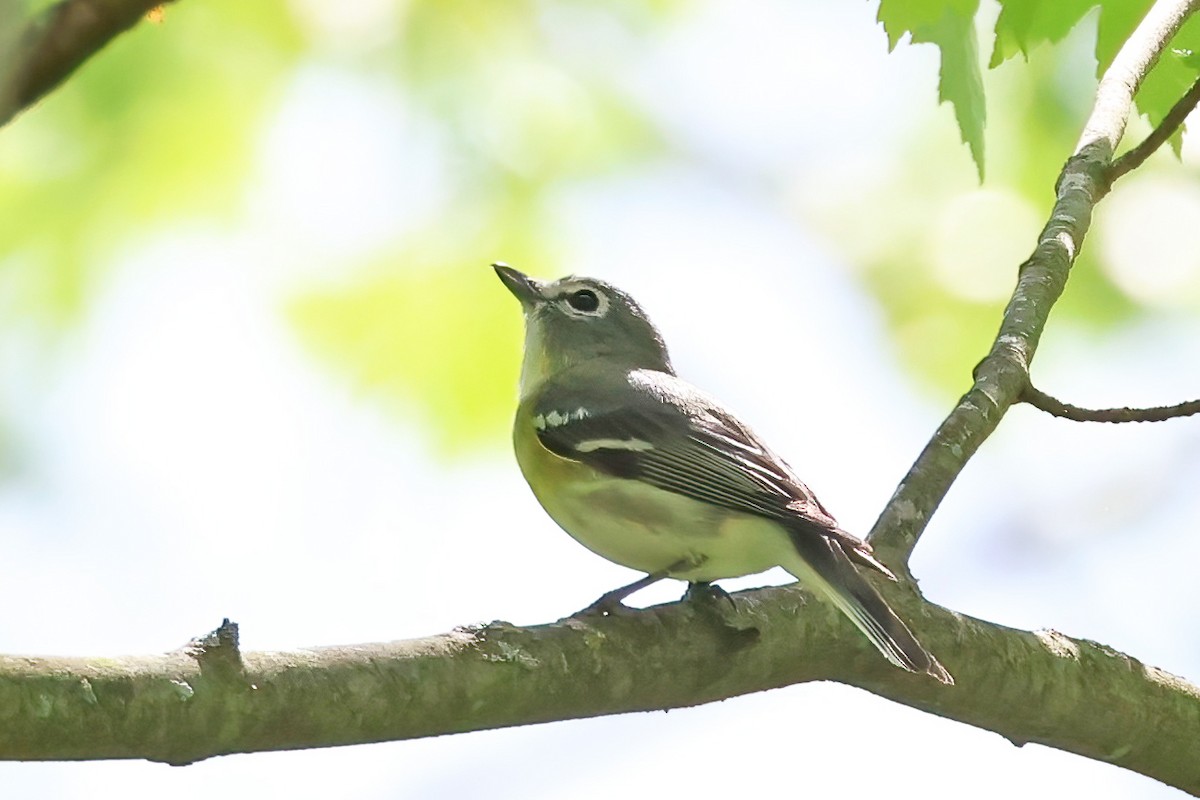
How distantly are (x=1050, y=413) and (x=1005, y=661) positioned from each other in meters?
0.91

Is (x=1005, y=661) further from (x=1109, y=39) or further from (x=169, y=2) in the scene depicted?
(x=169, y=2)

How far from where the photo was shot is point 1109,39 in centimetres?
301

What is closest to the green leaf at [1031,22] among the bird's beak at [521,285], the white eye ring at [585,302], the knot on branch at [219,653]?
the knot on branch at [219,653]

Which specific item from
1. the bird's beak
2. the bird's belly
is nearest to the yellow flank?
the bird's belly

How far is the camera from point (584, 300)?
16.3 ft

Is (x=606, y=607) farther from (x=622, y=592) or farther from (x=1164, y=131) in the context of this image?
(x=1164, y=131)

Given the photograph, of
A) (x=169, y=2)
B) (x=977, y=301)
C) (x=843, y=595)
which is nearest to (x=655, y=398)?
(x=843, y=595)

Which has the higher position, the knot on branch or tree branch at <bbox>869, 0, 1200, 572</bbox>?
tree branch at <bbox>869, 0, 1200, 572</bbox>

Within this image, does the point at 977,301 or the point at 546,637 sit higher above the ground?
the point at 977,301

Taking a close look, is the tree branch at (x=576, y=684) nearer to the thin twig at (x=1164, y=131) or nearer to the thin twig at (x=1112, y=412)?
the thin twig at (x=1112, y=412)

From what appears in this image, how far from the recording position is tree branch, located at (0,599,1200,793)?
194 cm

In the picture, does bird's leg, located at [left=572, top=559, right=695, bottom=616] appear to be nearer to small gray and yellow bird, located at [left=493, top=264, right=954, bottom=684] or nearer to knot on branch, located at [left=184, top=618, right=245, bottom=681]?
small gray and yellow bird, located at [left=493, top=264, right=954, bottom=684]

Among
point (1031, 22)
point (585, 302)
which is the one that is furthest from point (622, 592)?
point (585, 302)

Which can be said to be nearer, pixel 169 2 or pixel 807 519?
pixel 169 2
